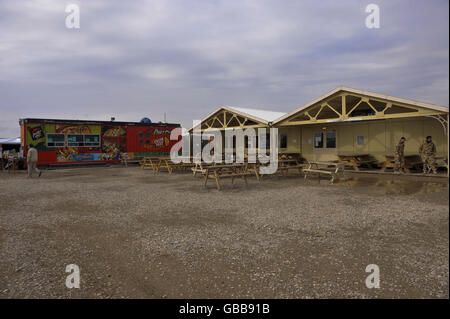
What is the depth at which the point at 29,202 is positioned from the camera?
23.2 ft

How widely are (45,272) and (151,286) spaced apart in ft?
4.09

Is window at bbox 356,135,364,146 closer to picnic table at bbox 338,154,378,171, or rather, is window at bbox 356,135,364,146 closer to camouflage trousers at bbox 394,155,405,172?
picnic table at bbox 338,154,378,171

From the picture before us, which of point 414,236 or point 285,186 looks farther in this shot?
point 285,186

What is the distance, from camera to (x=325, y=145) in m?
15.8

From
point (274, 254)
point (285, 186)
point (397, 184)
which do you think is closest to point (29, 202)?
point (274, 254)

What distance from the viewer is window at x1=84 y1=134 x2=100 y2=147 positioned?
59.7ft

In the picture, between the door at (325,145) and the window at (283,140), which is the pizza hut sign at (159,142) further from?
the door at (325,145)

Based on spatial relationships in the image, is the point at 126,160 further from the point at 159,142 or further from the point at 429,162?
the point at 429,162

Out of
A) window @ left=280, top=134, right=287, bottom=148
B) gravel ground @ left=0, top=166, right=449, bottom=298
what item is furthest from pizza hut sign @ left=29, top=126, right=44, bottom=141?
window @ left=280, top=134, right=287, bottom=148

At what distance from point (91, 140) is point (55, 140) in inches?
76.8

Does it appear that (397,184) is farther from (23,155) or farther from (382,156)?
(23,155)

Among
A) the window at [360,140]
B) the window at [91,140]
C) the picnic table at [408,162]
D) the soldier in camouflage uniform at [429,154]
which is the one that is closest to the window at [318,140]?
the window at [360,140]

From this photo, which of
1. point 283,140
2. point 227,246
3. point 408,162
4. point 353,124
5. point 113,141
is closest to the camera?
point 227,246

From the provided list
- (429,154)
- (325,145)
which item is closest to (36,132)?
(325,145)
